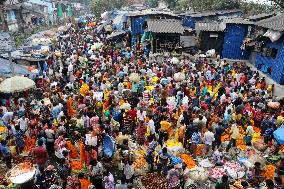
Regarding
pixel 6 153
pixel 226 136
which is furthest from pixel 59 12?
pixel 226 136

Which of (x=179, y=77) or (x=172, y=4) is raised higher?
(x=172, y=4)

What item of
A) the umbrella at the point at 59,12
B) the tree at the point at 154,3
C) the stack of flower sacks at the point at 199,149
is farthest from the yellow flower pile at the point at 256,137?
the umbrella at the point at 59,12

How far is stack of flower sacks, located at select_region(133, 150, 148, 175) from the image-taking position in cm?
1102

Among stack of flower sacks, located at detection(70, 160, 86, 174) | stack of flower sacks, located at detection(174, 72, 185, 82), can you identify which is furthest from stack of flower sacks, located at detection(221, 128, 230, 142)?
stack of flower sacks, located at detection(174, 72, 185, 82)

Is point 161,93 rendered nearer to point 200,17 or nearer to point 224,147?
point 224,147

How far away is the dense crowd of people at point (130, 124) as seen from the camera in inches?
386

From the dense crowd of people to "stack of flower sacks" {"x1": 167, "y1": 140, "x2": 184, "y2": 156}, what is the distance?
0.74 ft

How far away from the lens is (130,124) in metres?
13.5

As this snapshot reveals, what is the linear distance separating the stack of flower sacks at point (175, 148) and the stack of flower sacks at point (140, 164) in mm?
1114

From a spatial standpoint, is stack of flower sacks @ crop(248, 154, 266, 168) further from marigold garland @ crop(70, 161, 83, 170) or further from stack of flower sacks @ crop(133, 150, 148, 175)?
marigold garland @ crop(70, 161, 83, 170)

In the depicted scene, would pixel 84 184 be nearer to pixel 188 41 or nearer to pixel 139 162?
pixel 139 162

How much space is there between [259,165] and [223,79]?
1008 cm

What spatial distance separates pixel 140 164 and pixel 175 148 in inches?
64.1

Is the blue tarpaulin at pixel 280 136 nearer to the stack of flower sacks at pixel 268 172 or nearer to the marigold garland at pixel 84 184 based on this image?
the stack of flower sacks at pixel 268 172
